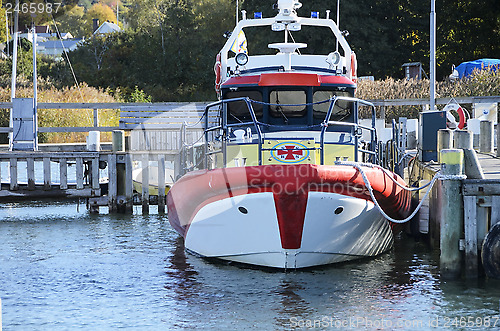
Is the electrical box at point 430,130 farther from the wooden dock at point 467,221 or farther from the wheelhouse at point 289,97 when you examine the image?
the wooden dock at point 467,221

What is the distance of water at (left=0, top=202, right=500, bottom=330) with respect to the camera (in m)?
8.88

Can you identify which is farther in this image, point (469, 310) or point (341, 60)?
point (341, 60)

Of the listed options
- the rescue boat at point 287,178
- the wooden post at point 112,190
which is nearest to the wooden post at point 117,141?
the wooden post at point 112,190

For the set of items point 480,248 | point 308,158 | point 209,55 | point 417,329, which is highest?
point 209,55

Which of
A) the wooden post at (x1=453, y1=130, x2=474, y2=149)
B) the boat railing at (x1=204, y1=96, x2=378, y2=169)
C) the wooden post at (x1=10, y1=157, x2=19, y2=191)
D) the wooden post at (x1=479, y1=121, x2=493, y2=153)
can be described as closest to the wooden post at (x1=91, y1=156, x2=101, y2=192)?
the wooden post at (x1=10, y1=157, x2=19, y2=191)

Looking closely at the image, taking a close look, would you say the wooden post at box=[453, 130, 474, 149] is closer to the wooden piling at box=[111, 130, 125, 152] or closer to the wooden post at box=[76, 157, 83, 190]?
the wooden piling at box=[111, 130, 125, 152]

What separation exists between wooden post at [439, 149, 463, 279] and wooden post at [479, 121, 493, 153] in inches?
319

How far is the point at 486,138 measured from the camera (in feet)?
57.9

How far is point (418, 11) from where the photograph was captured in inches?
1598

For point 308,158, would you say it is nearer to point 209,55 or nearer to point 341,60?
point 341,60

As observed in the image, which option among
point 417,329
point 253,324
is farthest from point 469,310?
point 253,324

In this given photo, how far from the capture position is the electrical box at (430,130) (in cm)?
1451

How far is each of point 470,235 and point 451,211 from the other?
38cm

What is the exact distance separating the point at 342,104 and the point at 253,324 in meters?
4.43
